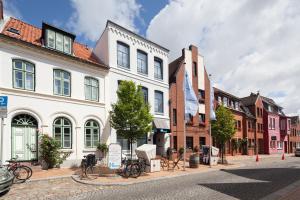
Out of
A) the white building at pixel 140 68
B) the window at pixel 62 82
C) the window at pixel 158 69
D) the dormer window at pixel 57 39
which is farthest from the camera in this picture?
the window at pixel 158 69

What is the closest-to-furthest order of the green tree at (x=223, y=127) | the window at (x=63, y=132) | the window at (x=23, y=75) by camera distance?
the window at (x=23, y=75) < the window at (x=63, y=132) < the green tree at (x=223, y=127)

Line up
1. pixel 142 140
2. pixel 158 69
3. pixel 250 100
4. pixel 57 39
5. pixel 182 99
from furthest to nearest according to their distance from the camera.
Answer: pixel 250 100
pixel 182 99
pixel 158 69
pixel 142 140
pixel 57 39

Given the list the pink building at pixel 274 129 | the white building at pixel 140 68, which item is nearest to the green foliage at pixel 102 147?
the white building at pixel 140 68

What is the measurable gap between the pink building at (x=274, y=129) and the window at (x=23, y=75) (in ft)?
135

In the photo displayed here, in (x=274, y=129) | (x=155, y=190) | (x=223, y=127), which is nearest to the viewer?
(x=155, y=190)

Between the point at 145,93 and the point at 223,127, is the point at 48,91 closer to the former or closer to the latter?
the point at 145,93

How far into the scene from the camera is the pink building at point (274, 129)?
46.7 m

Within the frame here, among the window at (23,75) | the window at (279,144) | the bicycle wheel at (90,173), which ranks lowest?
the window at (279,144)

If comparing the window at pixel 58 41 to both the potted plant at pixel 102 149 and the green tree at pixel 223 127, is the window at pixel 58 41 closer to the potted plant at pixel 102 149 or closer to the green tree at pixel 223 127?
the potted plant at pixel 102 149

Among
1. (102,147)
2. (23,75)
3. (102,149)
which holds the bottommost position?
(102,149)

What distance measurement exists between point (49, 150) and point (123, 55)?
385 inches

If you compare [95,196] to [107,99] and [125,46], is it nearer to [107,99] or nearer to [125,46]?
[107,99]

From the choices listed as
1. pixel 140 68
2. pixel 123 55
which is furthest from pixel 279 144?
pixel 123 55

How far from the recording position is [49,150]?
52.0 ft
